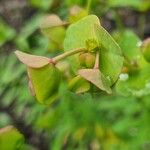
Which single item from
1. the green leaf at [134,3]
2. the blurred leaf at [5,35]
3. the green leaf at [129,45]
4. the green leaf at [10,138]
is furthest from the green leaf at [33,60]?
the blurred leaf at [5,35]

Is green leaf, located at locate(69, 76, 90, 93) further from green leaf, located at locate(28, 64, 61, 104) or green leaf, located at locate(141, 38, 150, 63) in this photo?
Result: green leaf, located at locate(141, 38, 150, 63)

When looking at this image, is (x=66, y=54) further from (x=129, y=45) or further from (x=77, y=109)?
(x=77, y=109)

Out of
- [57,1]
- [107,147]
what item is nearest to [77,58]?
[57,1]

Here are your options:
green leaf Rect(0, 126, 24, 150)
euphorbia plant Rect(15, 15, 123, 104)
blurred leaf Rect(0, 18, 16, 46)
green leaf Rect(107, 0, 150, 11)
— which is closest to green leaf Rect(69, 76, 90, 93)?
euphorbia plant Rect(15, 15, 123, 104)

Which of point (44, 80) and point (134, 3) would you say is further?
point (134, 3)

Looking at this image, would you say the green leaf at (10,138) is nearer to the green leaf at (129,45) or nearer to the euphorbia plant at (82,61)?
the euphorbia plant at (82,61)

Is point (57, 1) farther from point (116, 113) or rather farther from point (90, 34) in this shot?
point (116, 113)

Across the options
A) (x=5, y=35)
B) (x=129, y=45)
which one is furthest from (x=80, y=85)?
(x=5, y=35)
